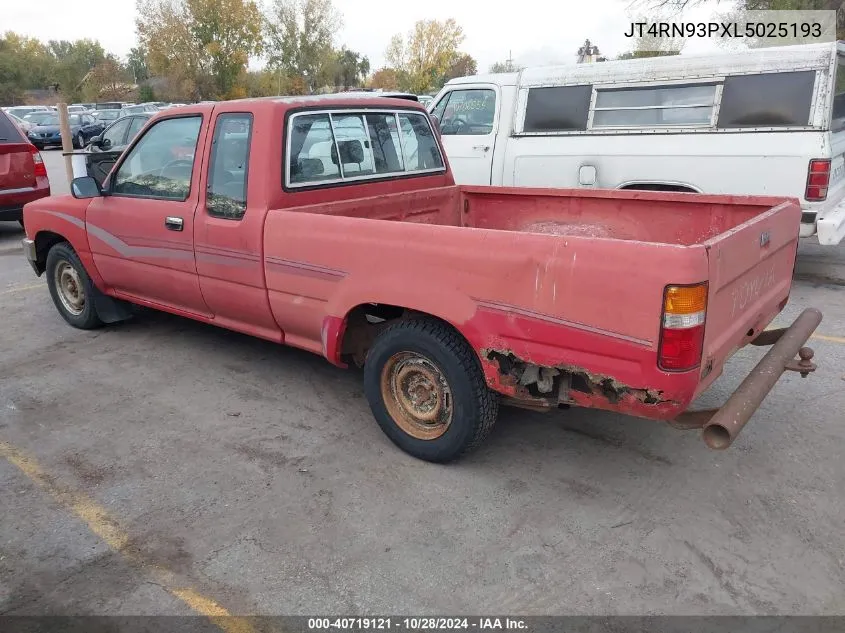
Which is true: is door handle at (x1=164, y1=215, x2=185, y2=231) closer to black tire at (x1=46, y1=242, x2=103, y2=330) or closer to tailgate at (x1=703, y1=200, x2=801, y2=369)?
black tire at (x1=46, y1=242, x2=103, y2=330)

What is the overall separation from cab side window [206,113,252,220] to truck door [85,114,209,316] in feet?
0.51

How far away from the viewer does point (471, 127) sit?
27.0 ft

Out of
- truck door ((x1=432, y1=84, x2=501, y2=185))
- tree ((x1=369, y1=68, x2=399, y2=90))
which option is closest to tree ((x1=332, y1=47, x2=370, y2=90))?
tree ((x1=369, y1=68, x2=399, y2=90))

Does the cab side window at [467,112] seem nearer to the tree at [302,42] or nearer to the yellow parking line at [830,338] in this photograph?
the yellow parking line at [830,338]

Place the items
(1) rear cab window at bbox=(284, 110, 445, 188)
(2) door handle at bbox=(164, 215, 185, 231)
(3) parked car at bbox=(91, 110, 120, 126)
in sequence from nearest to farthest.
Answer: (1) rear cab window at bbox=(284, 110, 445, 188) → (2) door handle at bbox=(164, 215, 185, 231) → (3) parked car at bbox=(91, 110, 120, 126)

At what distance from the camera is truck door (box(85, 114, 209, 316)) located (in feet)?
14.4

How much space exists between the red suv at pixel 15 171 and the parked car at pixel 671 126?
581 centimetres

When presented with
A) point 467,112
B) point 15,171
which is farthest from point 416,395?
point 15,171

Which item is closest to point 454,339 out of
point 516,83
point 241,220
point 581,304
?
point 581,304

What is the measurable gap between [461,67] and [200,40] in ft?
85.9

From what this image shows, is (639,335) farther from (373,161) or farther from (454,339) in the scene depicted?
(373,161)

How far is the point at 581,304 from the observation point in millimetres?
2684

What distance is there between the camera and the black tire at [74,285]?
5.44 m

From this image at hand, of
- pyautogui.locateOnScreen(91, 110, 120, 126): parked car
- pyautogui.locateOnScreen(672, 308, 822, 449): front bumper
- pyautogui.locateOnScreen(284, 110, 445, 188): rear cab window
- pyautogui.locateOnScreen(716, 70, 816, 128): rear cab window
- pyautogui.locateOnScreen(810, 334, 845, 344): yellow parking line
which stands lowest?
pyautogui.locateOnScreen(810, 334, 845, 344): yellow parking line
